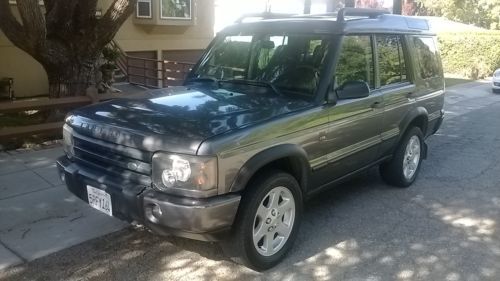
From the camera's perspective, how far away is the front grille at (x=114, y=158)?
3.26m

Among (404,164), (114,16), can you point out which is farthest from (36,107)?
(404,164)

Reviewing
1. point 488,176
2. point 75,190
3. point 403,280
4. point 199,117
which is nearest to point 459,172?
point 488,176

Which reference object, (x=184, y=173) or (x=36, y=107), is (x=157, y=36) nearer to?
(x=36, y=107)

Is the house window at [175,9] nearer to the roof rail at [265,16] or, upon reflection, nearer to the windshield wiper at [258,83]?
the roof rail at [265,16]

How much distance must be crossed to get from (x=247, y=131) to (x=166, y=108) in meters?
0.78

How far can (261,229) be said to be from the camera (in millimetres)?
3566

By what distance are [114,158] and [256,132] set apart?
103 cm

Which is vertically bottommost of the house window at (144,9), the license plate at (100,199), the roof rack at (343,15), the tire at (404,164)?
the tire at (404,164)

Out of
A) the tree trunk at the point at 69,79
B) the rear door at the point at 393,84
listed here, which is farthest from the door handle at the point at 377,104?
the tree trunk at the point at 69,79

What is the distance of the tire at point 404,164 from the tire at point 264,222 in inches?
77.3

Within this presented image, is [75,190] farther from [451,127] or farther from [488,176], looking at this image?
[451,127]

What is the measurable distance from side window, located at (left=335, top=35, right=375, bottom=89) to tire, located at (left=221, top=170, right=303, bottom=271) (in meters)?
1.10

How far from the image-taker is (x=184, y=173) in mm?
3084

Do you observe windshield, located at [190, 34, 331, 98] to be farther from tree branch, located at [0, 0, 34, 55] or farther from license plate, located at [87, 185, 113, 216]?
tree branch, located at [0, 0, 34, 55]
